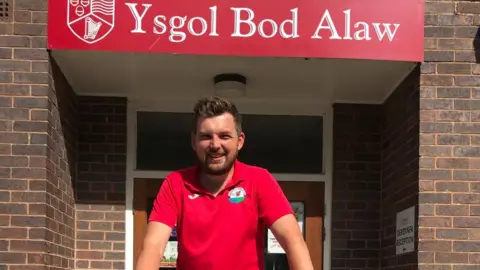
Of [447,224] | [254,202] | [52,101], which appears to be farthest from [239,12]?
[254,202]

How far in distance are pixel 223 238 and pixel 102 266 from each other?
3.75m

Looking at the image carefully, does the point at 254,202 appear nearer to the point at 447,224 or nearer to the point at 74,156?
the point at 447,224

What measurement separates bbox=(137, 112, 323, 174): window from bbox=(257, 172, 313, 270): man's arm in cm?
373

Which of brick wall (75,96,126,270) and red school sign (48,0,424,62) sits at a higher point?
red school sign (48,0,424,62)

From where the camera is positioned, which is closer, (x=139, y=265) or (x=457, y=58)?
(x=139, y=265)

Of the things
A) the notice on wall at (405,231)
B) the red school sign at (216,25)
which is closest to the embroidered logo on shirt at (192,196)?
the red school sign at (216,25)

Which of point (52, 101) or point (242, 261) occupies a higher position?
point (52, 101)

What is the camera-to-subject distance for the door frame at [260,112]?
Result: 6.61 metres

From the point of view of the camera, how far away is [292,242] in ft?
9.64

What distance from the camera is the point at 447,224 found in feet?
17.5

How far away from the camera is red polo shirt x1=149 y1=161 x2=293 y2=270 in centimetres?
293

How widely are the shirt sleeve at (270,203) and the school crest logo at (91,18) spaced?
8.53 feet

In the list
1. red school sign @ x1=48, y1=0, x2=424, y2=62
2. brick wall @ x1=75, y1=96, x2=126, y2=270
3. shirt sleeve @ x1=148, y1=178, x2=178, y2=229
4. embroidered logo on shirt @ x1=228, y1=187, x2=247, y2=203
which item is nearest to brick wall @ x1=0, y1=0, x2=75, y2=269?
red school sign @ x1=48, y1=0, x2=424, y2=62

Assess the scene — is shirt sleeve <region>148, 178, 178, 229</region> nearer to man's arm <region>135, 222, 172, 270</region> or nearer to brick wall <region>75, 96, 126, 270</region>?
→ man's arm <region>135, 222, 172, 270</region>
